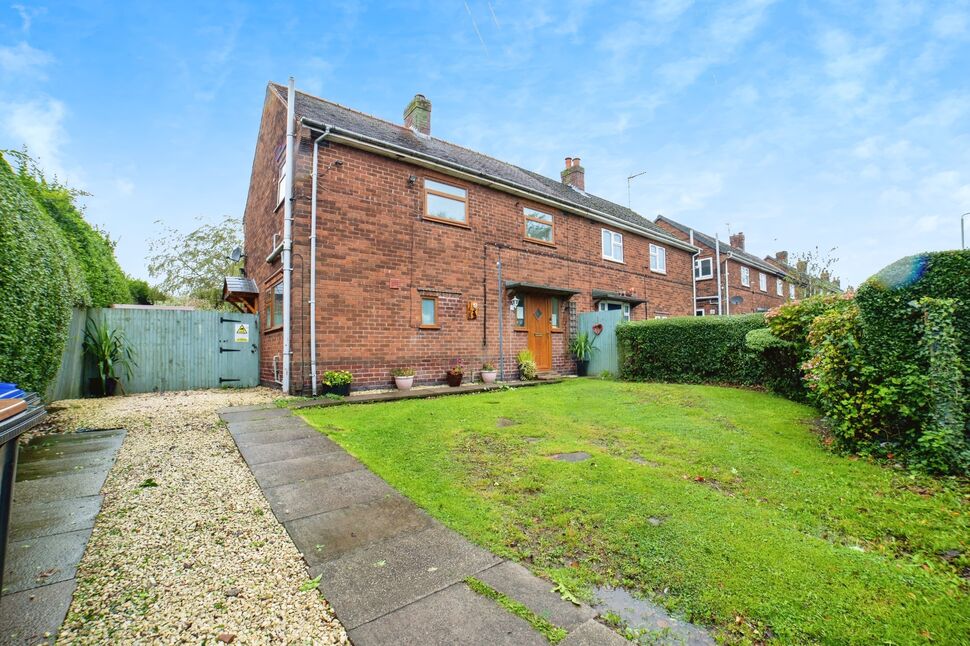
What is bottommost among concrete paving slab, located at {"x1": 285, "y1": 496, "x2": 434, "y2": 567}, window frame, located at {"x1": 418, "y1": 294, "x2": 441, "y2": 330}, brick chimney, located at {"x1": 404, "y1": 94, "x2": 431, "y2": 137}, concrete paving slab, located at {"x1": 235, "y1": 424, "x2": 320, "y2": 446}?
concrete paving slab, located at {"x1": 285, "y1": 496, "x2": 434, "y2": 567}

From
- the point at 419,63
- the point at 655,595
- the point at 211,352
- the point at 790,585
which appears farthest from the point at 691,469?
the point at 419,63

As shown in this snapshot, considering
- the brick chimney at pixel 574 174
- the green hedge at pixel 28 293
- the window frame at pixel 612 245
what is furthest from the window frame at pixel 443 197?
the brick chimney at pixel 574 174

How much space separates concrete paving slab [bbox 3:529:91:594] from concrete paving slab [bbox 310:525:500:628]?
1339 mm

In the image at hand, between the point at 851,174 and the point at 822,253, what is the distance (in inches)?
376

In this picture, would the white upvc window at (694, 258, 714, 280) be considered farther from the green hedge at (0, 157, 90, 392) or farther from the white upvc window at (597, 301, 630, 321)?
the green hedge at (0, 157, 90, 392)

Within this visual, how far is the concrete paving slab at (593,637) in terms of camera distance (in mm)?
1553

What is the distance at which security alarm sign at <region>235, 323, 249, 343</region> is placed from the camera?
1031 centimetres

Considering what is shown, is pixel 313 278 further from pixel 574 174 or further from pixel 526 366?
pixel 574 174

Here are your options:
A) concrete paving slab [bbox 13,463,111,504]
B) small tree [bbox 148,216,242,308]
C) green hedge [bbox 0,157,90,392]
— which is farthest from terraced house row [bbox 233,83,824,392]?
small tree [bbox 148,216,242,308]

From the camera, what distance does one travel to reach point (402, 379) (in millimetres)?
8945

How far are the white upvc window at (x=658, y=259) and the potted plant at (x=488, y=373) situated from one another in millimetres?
9994

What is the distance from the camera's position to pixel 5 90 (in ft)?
23.3

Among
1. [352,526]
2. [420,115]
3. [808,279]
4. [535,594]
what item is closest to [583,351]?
[420,115]

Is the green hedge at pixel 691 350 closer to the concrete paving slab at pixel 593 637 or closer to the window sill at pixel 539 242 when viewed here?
the window sill at pixel 539 242
